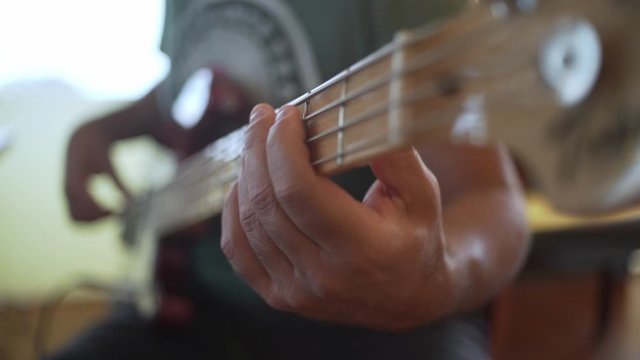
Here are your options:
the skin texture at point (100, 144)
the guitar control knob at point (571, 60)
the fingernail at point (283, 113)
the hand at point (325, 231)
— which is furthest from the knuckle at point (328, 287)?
the skin texture at point (100, 144)

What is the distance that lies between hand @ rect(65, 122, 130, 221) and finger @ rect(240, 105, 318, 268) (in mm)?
562

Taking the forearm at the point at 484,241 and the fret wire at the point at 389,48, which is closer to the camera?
the fret wire at the point at 389,48

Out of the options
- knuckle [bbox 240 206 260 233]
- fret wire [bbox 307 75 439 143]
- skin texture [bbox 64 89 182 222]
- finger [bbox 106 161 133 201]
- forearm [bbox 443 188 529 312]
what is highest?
fret wire [bbox 307 75 439 143]

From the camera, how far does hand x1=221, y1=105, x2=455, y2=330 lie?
1.28 feet

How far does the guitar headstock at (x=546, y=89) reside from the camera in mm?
255

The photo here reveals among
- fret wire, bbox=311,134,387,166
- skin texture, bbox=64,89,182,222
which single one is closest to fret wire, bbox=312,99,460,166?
fret wire, bbox=311,134,387,166

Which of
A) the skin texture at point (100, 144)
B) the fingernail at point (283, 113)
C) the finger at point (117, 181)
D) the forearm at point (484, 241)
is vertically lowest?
the forearm at point (484, 241)

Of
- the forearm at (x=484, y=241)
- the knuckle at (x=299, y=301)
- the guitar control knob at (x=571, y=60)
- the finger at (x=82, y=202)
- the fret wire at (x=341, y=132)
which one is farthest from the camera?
the finger at (x=82, y=202)

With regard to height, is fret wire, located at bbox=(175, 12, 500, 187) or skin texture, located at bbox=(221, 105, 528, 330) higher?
fret wire, located at bbox=(175, 12, 500, 187)

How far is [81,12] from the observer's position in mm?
1354

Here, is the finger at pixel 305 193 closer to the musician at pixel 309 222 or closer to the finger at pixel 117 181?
the musician at pixel 309 222

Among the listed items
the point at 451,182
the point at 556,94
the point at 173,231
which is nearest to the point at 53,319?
the point at 173,231

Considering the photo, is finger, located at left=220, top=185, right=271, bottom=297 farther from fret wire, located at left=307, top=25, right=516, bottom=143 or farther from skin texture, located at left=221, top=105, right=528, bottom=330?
fret wire, located at left=307, top=25, right=516, bottom=143

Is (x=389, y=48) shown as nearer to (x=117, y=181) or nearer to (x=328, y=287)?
(x=328, y=287)
